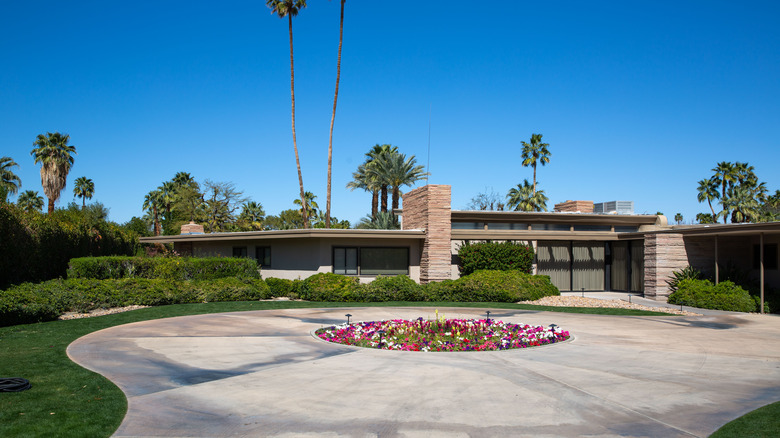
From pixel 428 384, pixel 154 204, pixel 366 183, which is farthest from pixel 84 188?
pixel 428 384

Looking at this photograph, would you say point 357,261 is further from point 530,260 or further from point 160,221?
point 160,221

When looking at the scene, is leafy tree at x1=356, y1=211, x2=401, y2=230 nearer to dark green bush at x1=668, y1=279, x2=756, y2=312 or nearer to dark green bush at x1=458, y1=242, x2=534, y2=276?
dark green bush at x1=458, y1=242, x2=534, y2=276

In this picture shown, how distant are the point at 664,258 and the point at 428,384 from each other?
1847 cm

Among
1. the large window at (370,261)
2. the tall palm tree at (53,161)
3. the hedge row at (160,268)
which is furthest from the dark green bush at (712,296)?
the tall palm tree at (53,161)

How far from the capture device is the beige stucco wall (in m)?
25.8

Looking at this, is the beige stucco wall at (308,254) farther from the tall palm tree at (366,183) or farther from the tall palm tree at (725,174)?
the tall palm tree at (725,174)

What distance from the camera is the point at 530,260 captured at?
27.5 m

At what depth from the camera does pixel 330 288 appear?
2339 cm

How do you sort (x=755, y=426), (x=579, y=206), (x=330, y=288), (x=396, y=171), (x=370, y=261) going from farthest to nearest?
1. (x=396, y=171)
2. (x=579, y=206)
3. (x=370, y=261)
4. (x=330, y=288)
5. (x=755, y=426)

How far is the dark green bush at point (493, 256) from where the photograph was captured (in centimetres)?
2662

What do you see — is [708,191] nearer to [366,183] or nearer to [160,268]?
[366,183]

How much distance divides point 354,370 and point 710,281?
1878 centimetres

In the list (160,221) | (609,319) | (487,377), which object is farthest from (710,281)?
(160,221)

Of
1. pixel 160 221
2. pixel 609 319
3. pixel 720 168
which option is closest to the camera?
pixel 609 319
